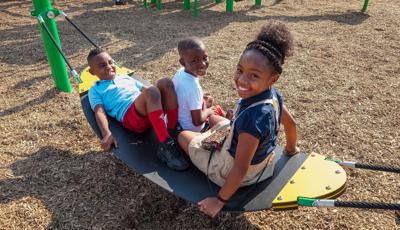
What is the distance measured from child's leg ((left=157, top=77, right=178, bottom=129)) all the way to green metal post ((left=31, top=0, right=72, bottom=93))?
1756 millimetres

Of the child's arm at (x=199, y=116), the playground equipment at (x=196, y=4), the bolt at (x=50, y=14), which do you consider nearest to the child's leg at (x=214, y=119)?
the child's arm at (x=199, y=116)

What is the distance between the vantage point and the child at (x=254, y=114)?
5.89 feet

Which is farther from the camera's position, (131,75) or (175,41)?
(175,41)

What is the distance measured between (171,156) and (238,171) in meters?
0.69

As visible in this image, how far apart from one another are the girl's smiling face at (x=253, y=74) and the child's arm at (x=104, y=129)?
118cm

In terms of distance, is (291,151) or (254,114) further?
(291,151)

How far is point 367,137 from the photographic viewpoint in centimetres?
338

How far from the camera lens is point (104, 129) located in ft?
8.87

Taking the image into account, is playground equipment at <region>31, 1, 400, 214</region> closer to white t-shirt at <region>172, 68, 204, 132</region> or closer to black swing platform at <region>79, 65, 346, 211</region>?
black swing platform at <region>79, 65, 346, 211</region>

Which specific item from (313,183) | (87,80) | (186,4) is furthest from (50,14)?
(186,4)

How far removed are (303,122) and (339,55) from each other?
2.06 m

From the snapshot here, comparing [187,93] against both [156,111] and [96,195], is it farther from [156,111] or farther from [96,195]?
[96,195]

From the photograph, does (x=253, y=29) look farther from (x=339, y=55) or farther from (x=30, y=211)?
(x=30, y=211)

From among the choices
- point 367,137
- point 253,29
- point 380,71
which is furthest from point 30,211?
point 253,29
